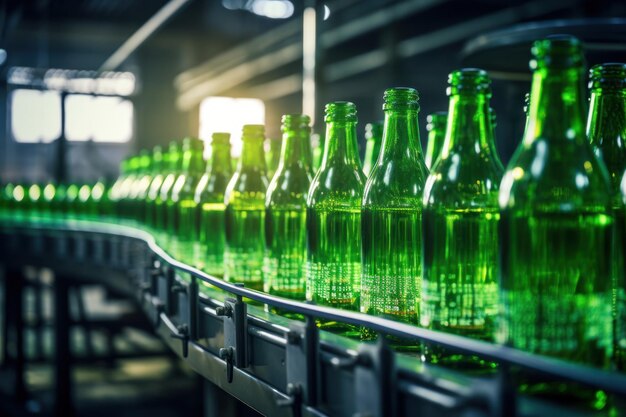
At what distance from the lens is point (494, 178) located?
30.0 inches

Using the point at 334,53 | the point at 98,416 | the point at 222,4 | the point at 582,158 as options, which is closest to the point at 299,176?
the point at 582,158

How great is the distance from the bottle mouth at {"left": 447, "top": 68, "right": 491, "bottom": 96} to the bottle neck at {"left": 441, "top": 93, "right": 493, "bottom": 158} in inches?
0.5

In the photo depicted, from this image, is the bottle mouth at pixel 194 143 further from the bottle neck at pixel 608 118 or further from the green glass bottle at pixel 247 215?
the bottle neck at pixel 608 118

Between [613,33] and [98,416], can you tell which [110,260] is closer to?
[613,33]

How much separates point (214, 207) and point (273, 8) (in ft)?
15.3

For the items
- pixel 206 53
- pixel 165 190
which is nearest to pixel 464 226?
pixel 165 190

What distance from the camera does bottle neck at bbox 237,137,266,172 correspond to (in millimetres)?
1286

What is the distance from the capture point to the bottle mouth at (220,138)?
1.45 meters

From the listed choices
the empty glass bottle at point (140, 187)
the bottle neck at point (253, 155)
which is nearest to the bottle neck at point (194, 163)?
the bottle neck at point (253, 155)

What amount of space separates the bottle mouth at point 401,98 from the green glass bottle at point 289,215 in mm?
291

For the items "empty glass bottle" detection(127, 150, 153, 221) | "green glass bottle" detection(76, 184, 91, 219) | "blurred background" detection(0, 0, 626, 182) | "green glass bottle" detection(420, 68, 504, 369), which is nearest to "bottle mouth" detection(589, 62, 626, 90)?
"green glass bottle" detection(420, 68, 504, 369)

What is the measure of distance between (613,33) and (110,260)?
1.89m

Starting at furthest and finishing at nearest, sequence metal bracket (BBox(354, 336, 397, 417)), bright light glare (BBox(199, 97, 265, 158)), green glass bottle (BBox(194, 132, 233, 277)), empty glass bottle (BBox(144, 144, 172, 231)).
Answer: bright light glare (BBox(199, 97, 265, 158)), empty glass bottle (BBox(144, 144, 172, 231)), green glass bottle (BBox(194, 132, 233, 277)), metal bracket (BBox(354, 336, 397, 417))

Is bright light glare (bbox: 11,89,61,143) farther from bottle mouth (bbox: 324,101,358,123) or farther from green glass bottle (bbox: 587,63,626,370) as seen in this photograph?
green glass bottle (bbox: 587,63,626,370)
